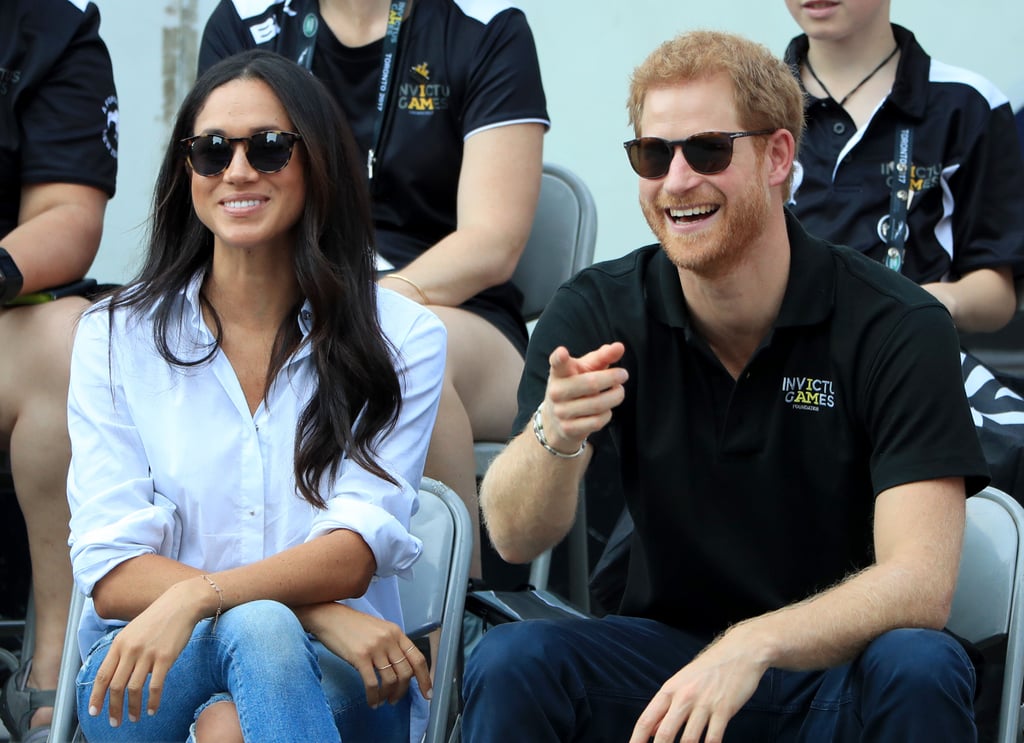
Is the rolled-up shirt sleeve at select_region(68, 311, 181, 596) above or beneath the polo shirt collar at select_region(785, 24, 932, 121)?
beneath

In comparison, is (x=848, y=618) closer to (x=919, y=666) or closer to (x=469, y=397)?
(x=919, y=666)

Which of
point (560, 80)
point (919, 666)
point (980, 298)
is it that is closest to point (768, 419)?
point (919, 666)

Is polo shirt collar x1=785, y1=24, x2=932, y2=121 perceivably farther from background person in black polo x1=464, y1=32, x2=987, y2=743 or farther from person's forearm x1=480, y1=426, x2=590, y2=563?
person's forearm x1=480, y1=426, x2=590, y2=563

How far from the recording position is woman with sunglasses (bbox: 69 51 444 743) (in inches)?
89.2

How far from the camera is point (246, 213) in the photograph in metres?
2.68

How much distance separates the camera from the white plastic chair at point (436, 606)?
95.6 inches

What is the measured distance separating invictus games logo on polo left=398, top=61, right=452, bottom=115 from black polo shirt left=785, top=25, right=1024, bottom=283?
90 cm

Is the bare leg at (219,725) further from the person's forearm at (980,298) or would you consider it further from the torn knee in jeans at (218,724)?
the person's forearm at (980,298)

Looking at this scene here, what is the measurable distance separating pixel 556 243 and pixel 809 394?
1448 millimetres

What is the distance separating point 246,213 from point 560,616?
91 cm

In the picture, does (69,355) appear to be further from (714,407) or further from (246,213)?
(714,407)

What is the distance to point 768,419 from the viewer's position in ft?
8.06

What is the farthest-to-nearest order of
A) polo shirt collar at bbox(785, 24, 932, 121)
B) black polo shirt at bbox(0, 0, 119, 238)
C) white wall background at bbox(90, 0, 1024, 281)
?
white wall background at bbox(90, 0, 1024, 281), polo shirt collar at bbox(785, 24, 932, 121), black polo shirt at bbox(0, 0, 119, 238)

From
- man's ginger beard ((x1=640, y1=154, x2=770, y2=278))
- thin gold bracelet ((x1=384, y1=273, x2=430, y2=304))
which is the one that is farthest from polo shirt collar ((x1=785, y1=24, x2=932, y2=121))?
man's ginger beard ((x1=640, y1=154, x2=770, y2=278))
